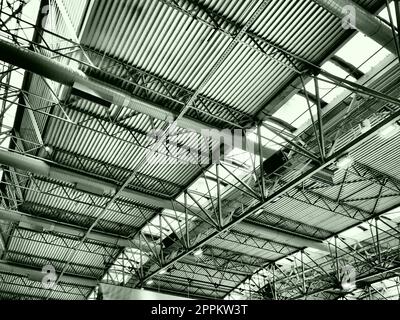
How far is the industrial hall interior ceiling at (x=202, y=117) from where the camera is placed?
9.48 metres

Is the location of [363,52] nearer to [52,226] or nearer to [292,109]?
[292,109]

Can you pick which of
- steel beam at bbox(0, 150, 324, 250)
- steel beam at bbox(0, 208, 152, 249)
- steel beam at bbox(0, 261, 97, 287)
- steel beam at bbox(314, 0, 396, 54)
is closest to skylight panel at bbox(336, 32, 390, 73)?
A: steel beam at bbox(314, 0, 396, 54)

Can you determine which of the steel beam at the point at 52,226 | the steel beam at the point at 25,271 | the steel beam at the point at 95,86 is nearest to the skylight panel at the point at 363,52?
the steel beam at the point at 95,86

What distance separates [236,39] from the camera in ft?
31.0

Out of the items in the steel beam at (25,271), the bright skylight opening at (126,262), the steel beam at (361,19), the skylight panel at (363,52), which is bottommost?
the steel beam at (25,271)

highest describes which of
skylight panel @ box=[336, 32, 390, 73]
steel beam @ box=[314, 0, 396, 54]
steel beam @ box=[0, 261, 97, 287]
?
skylight panel @ box=[336, 32, 390, 73]

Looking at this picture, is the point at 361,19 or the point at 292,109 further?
the point at 292,109

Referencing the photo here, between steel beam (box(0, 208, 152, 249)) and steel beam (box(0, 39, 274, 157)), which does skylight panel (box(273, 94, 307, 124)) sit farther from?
steel beam (box(0, 208, 152, 249))

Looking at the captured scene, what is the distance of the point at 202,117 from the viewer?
12641mm

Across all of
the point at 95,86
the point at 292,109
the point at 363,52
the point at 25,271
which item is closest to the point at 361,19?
the point at 363,52

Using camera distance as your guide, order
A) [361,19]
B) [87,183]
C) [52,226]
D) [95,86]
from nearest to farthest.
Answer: [361,19], [95,86], [87,183], [52,226]

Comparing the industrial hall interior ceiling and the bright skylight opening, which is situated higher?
the industrial hall interior ceiling

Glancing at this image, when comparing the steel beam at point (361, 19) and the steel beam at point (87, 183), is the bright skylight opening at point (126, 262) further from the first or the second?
the steel beam at point (361, 19)

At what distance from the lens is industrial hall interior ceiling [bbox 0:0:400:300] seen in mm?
9477
